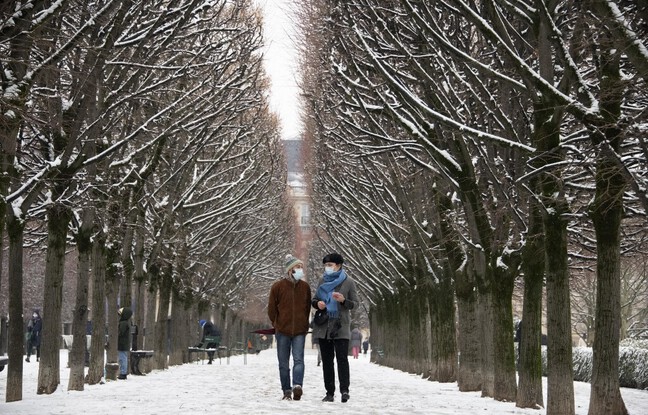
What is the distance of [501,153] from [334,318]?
5.76 m

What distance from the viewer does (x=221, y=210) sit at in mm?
34125

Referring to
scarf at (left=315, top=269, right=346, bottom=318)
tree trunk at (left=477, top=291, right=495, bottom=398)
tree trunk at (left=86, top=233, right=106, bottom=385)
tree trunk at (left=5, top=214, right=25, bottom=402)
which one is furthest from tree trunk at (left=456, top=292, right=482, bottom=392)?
tree trunk at (left=5, top=214, right=25, bottom=402)

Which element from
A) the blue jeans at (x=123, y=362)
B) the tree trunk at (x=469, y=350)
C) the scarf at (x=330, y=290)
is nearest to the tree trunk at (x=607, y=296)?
the scarf at (x=330, y=290)

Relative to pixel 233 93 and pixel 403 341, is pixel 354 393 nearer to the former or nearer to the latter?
pixel 233 93

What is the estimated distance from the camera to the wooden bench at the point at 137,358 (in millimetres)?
27295

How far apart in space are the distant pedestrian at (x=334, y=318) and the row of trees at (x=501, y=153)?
2.40m

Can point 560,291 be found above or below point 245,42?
below

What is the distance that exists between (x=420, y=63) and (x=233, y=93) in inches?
437

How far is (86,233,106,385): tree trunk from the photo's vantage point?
69.9ft

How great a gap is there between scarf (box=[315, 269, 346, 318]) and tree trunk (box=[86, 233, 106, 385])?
753 cm

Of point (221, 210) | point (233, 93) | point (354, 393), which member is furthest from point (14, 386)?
point (221, 210)

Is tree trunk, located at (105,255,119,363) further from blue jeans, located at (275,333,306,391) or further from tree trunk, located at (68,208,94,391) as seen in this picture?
blue jeans, located at (275,333,306,391)

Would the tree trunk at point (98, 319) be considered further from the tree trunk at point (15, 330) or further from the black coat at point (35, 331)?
the black coat at point (35, 331)

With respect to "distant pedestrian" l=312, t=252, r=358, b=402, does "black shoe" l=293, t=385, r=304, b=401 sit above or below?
below
